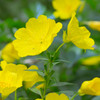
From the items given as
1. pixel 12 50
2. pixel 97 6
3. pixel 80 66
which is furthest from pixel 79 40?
pixel 97 6

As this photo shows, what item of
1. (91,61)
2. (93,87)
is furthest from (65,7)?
(93,87)

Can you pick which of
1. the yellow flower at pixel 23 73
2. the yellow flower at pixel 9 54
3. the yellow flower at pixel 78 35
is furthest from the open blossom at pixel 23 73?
the yellow flower at pixel 9 54

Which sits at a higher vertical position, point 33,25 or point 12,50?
point 12,50

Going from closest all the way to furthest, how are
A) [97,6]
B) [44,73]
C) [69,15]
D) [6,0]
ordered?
1. [44,73]
2. [69,15]
3. [97,6]
4. [6,0]

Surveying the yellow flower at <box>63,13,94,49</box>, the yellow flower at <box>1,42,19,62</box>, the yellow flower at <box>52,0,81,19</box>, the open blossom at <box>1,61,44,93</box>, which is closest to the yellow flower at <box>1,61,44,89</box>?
the open blossom at <box>1,61,44,93</box>

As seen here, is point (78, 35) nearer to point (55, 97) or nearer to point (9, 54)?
point (55, 97)

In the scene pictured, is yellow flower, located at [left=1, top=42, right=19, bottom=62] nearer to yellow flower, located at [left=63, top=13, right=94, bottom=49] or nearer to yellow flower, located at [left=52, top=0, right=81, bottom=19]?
yellow flower, located at [left=52, top=0, right=81, bottom=19]

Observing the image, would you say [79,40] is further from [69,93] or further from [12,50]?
[12,50]
